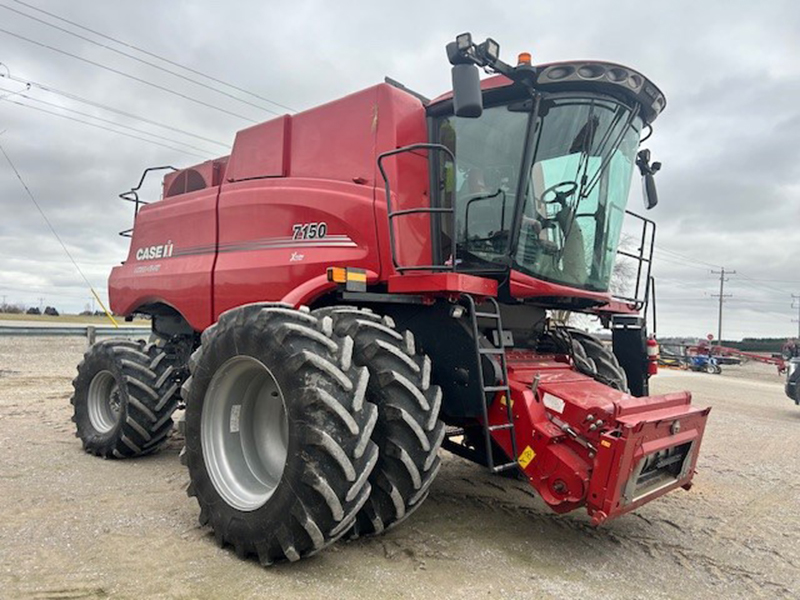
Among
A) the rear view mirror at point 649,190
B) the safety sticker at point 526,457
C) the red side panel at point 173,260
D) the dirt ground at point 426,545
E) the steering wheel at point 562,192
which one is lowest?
the dirt ground at point 426,545

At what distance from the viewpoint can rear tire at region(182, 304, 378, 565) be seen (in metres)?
3.35

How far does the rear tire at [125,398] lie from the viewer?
19.5 feet

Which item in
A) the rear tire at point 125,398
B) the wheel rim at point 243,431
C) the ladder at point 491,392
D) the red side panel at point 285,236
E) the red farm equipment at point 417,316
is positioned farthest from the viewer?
the rear tire at point 125,398

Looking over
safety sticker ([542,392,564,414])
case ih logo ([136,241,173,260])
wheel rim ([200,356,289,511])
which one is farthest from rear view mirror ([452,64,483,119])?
case ih logo ([136,241,173,260])

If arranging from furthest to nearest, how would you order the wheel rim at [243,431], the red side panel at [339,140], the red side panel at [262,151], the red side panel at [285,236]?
the red side panel at [262,151] → the red side panel at [339,140] → the red side panel at [285,236] → the wheel rim at [243,431]

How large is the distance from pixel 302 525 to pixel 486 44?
3017mm

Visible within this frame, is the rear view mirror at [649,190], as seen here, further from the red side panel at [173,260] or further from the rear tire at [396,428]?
the red side panel at [173,260]

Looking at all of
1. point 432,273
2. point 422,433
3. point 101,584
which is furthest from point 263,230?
point 101,584

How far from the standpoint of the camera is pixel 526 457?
396cm

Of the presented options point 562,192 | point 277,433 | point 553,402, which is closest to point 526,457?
point 553,402

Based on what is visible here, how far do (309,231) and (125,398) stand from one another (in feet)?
8.45

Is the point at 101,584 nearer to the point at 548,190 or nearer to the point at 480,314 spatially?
the point at 480,314

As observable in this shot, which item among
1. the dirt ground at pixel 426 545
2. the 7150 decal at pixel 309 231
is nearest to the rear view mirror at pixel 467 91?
the 7150 decal at pixel 309 231

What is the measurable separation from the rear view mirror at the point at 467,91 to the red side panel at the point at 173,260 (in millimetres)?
3169
